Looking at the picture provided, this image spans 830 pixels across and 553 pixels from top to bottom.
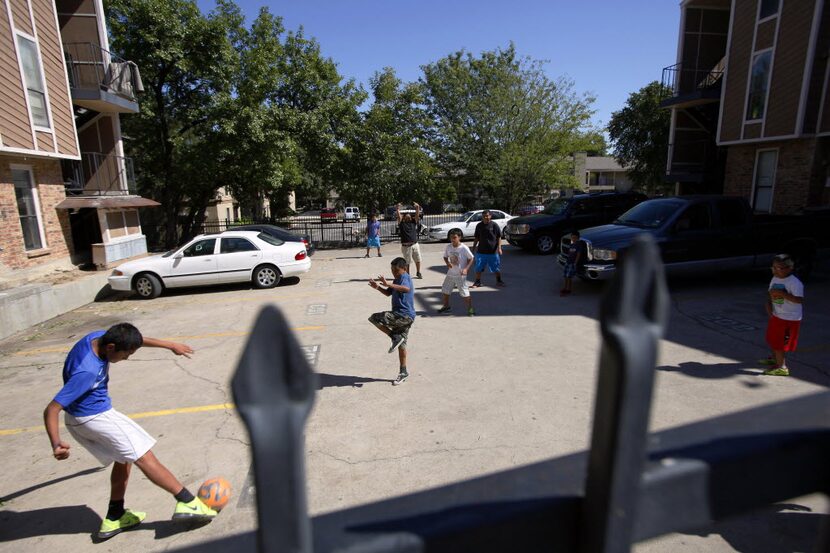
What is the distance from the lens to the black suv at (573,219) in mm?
15898

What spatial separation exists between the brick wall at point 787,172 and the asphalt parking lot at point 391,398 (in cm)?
631

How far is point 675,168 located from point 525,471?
24.0 meters

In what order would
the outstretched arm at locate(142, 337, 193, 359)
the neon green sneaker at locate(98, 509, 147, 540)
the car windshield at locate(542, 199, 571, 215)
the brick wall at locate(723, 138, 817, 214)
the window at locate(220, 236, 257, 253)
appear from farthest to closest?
the car windshield at locate(542, 199, 571, 215) < the brick wall at locate(723, 138, 817, 214) < the window at locate(220, 236, 257, 253) < the outstretched arm at locate(142, 337, 193, 359) < the neon green sneaker at locate(98, 509, 147, 540)

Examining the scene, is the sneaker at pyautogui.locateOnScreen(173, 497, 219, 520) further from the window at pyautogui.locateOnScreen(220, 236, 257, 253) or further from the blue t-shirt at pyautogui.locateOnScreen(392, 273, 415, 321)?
the window at pyautogui.locateOnScreen(220, 236, 257, 253)

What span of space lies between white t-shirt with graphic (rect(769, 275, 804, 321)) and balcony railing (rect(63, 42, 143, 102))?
1852 cm

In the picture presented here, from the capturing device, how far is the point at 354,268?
15.2 m

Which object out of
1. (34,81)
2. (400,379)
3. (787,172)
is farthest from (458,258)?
(787,172)

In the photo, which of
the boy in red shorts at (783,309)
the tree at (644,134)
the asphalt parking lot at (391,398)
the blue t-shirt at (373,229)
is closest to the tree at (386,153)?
the blue t-shirt at (373,229)

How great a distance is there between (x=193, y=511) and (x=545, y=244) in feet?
46.7

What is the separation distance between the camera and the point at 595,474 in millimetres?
630

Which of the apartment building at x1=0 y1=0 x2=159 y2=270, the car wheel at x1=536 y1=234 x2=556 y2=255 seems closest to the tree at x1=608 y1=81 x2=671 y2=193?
the car wheel at x1=536 y1=234 x2=556 y2=255

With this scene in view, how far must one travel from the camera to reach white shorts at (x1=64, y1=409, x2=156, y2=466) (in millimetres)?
3520

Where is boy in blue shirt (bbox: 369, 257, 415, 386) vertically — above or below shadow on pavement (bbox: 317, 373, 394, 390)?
above

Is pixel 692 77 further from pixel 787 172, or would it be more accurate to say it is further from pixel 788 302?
pixel 788 302
